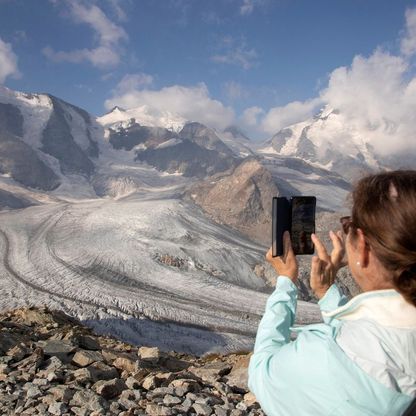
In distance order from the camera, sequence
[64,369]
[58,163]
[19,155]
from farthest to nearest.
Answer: [58,163] → [19,155] → [64,369]

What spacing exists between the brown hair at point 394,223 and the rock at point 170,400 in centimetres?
388

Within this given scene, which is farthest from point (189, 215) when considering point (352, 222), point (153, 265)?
point (352, 222)

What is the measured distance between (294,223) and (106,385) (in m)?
3.71

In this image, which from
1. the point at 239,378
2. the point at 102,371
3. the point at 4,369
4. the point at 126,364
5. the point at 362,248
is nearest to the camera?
the point at 362,248

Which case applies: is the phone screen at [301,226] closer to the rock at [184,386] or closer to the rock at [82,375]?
the rock at [184,386]

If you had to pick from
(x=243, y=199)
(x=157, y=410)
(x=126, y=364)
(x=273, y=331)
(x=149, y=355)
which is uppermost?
(x=273, y=331)

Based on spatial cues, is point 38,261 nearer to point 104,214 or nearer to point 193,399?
point 104,214

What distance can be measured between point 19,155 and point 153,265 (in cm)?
8617

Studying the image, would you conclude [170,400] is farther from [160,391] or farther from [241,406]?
[241,406]

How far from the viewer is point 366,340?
1380mm

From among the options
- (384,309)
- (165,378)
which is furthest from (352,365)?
(165,378)

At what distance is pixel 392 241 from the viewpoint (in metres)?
1.45

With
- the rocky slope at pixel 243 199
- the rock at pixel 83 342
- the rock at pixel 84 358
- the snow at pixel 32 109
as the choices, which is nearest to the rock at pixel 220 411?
the rock at pixel 84 358

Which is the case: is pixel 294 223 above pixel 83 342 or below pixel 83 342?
above
